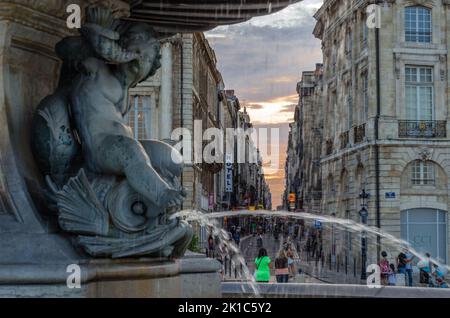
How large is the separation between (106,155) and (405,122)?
32.4m

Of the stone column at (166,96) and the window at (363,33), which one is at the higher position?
the window at (363,33)

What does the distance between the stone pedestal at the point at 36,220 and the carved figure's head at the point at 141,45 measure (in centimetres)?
47

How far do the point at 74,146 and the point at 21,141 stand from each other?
0.34 m

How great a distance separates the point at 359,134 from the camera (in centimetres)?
3819

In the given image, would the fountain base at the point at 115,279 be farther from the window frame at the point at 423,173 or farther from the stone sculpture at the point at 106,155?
the window frame at the point at 423,173

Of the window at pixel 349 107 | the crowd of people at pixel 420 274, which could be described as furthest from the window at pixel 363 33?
the crowd of people at pixel 420 274

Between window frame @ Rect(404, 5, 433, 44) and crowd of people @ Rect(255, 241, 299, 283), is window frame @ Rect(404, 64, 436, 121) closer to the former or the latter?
window frame @ Rect(404, 5, 433, 44)

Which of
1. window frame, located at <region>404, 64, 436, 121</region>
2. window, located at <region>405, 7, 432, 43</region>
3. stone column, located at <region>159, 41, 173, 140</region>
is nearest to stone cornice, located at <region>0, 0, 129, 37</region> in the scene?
stone column, located at <region>159, 41, 173, 140</region>

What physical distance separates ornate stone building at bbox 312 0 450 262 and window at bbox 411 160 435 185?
4cm

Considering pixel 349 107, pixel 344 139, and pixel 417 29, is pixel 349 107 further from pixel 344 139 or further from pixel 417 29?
pixel 417 29

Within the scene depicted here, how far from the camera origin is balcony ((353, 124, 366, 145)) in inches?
1476

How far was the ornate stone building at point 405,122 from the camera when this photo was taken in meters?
35.3

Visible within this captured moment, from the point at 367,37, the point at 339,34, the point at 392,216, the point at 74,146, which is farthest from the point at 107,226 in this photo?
the point at 339,34

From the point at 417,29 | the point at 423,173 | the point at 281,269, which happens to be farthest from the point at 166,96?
the point at 281,269
